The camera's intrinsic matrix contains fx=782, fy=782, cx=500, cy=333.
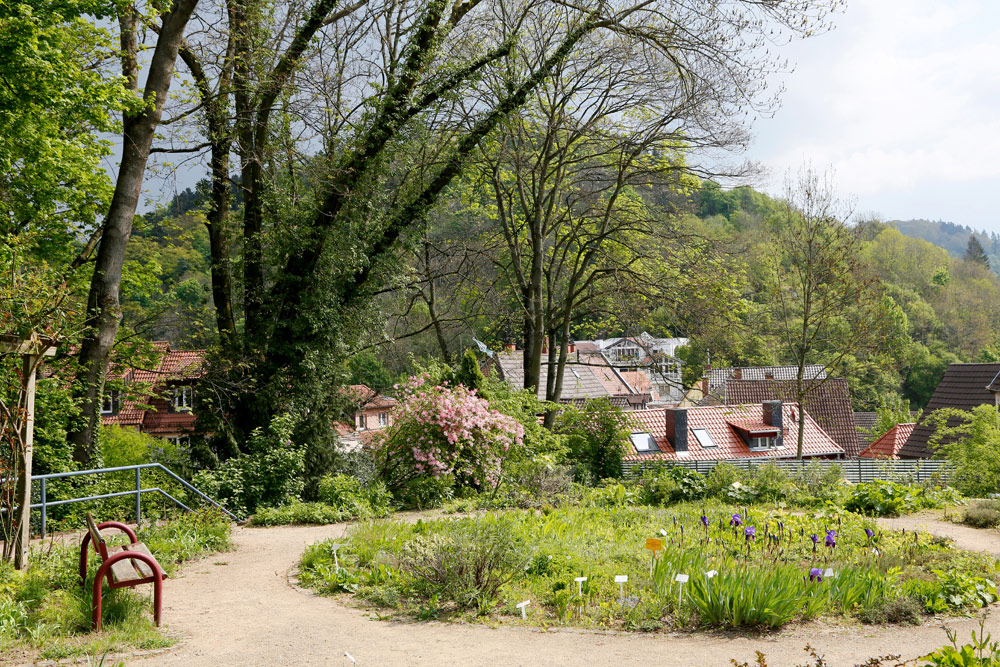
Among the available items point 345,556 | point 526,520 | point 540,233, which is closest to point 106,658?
point 345,556

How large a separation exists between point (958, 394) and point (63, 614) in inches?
1155

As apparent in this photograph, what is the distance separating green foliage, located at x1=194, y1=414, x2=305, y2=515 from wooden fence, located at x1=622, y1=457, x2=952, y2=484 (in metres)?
6.20

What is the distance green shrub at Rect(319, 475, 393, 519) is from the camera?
1154 centimetres

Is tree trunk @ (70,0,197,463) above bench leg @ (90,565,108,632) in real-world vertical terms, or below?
above

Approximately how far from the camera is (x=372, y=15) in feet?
57.7

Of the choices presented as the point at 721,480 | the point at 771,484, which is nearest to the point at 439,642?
the point at 721,480

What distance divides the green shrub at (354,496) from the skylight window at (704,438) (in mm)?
25250

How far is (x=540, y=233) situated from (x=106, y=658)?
588 inches

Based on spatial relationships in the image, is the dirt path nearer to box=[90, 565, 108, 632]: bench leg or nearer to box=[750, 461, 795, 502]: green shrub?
box=[90, 565, 108, 632]: bench leg

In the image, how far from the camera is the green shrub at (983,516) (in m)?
10.4

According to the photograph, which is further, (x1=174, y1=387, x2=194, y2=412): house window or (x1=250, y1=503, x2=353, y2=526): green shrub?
(x1=174, y1=387, x2=194, y2=412): house window

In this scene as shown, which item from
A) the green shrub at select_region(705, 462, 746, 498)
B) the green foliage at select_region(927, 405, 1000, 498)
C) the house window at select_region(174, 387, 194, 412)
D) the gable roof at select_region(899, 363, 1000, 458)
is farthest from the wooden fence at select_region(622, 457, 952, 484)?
the gable roof at select_region(899, 363, 1000, 458)

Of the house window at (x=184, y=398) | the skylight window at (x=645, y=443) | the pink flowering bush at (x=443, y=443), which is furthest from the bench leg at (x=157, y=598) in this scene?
the skylight window at (x=645, y=443)

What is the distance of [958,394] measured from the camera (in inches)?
1092
